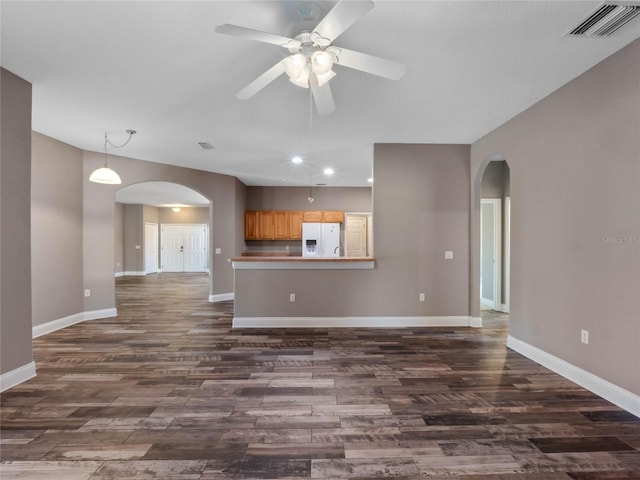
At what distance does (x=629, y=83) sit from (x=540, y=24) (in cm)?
94

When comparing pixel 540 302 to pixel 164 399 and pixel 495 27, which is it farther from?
pixel 164 399

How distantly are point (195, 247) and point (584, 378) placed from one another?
12033 mm

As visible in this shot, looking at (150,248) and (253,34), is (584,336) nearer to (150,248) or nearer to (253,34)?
(253,34)

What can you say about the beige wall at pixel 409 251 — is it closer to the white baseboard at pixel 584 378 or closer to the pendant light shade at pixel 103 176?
the white baseboard at pixel 584 378

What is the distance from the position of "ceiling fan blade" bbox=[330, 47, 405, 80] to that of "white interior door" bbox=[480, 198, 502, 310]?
14.3ft

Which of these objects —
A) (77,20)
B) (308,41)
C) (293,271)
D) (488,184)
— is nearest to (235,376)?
(293,271)

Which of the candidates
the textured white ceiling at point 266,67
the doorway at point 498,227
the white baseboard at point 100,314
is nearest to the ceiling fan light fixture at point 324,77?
the textured white ceiling at point 266,67

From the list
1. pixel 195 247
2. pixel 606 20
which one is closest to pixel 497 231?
pixel 606 20

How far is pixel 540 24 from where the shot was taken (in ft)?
6.49

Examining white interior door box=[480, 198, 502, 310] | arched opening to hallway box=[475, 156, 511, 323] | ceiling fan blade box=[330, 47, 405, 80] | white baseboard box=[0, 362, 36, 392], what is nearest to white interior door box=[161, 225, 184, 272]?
white baseboard box=[0, 362, 36, 392]

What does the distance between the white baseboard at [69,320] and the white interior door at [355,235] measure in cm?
543

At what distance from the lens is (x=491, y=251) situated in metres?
5.57

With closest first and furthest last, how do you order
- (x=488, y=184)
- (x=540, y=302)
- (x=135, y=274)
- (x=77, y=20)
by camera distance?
(x=77, y=20), (x=540, y=302), (x=488, y=184), (x=135, y=274)

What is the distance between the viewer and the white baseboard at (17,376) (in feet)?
8.39
